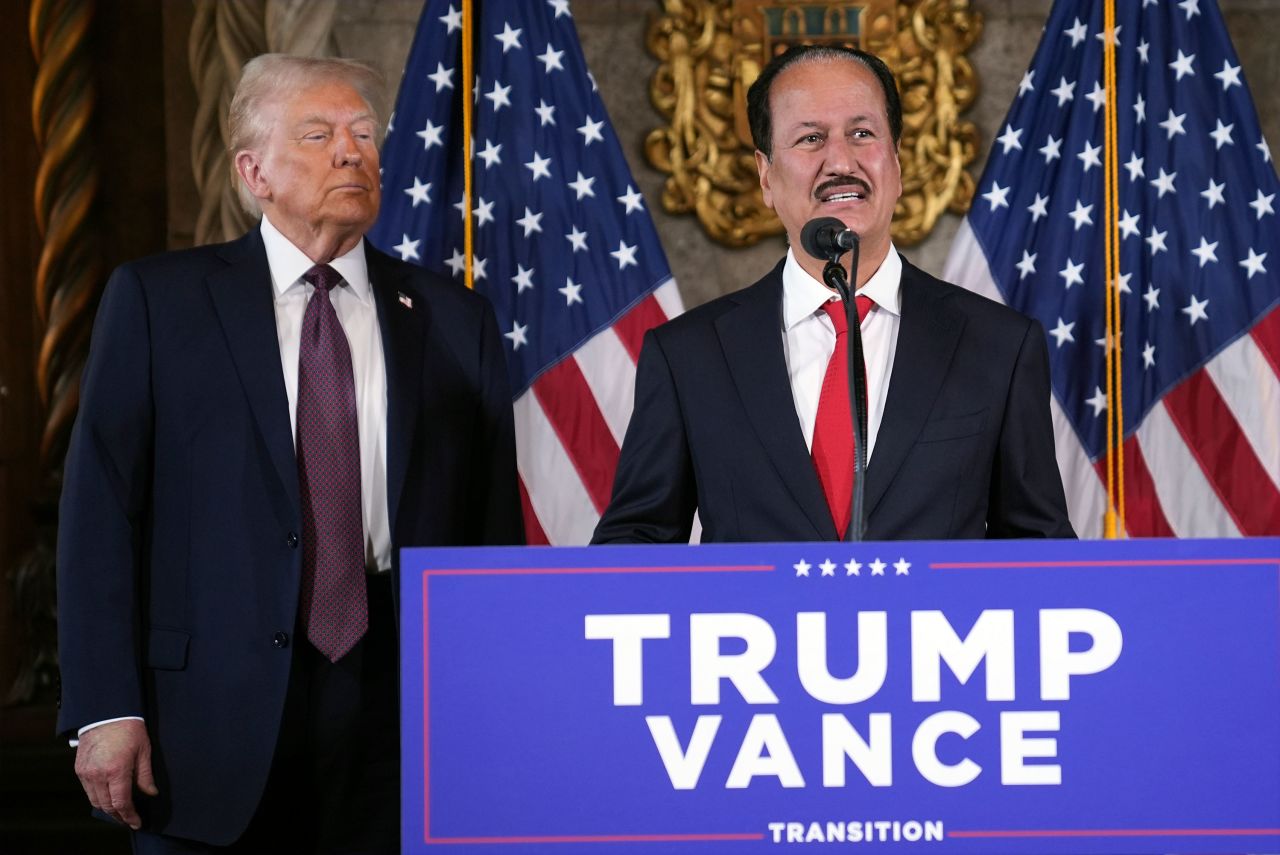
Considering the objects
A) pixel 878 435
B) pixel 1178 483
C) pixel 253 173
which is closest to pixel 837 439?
pixel 878 435

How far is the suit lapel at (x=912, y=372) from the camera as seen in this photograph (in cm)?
203

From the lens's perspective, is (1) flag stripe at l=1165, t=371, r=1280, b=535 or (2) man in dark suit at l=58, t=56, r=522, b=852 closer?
(2) man in dark suit at l=58, t=56, r=522, b=852

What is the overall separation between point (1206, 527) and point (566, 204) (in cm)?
161

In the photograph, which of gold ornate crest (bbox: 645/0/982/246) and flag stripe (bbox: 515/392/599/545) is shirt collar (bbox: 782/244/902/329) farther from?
gold ornate crest (bbox: 645/0/982/246)

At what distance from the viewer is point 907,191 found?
390 cm

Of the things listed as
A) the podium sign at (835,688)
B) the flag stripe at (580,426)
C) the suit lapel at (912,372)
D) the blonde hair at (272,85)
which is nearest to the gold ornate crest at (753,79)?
the flag stripe at (580,426)

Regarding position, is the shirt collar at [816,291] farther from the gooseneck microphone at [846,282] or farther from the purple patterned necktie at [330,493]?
the purple patterned necktie at [330,493]

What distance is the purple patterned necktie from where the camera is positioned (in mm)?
2145

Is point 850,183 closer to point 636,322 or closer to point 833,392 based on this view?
point 833,392

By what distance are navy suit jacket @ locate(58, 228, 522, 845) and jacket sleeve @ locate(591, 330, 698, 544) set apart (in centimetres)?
28

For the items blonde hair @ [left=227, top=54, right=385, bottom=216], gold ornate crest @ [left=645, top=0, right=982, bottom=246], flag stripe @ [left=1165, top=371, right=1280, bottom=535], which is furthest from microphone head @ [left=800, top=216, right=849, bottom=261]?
gold ornate crest @ [left=645, top=0, right=982, bottom=246]

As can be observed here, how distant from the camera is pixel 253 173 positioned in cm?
233

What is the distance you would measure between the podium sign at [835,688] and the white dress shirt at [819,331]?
2.33 feet

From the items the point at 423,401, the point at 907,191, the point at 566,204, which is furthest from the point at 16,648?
the point at 907,191
